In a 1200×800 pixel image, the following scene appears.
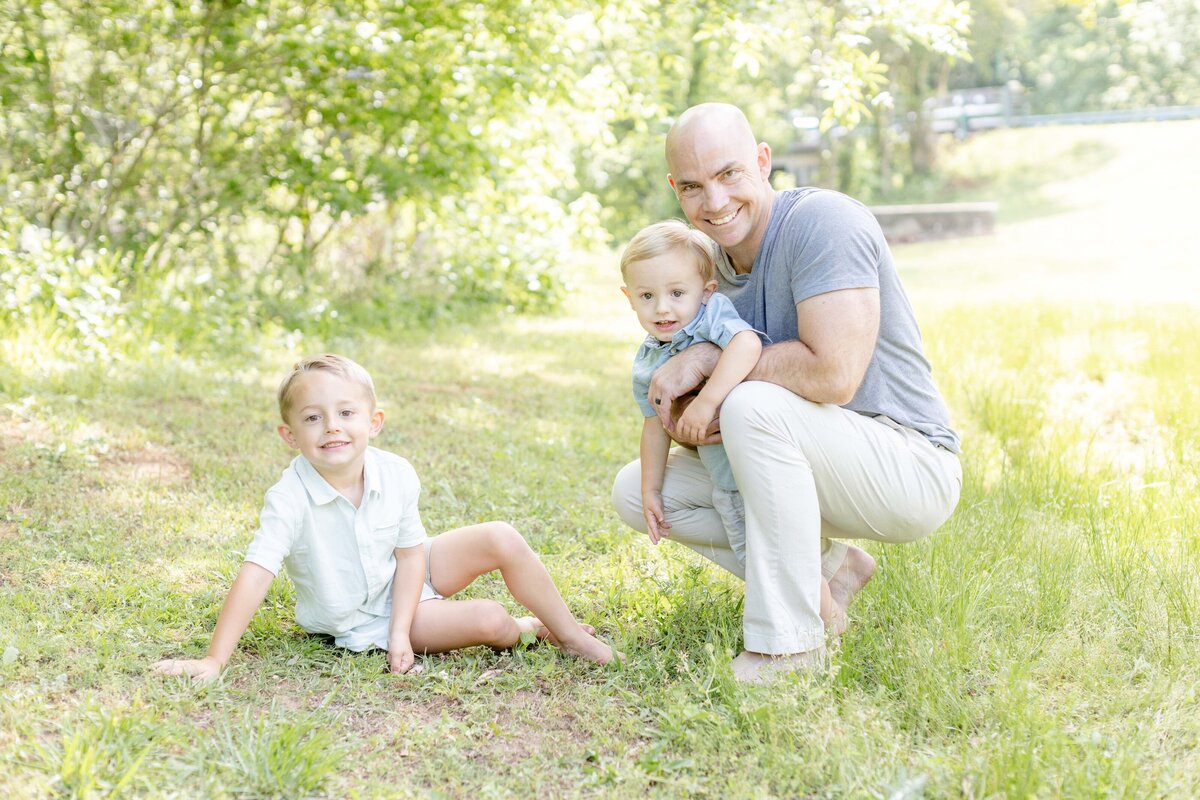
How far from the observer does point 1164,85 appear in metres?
32.5

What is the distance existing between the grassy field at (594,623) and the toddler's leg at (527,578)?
8 cm

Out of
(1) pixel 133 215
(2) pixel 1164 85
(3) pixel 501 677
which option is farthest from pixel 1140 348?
(2) pixel 1164 85

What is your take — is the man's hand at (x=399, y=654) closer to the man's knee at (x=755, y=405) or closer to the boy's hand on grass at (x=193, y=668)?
the boy's hand on grass at (x=193, y=668)

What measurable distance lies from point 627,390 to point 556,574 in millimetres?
3157

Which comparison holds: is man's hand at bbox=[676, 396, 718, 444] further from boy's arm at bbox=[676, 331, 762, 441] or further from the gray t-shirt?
the gray t-shirt

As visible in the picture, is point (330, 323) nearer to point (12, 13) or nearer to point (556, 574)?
point (12, 13)

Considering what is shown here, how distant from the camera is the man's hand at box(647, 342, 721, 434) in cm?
299

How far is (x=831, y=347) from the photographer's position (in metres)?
2.80

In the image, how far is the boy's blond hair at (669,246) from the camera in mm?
3014

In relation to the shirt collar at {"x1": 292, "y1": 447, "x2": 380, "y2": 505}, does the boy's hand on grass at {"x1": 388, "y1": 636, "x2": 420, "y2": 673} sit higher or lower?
lower

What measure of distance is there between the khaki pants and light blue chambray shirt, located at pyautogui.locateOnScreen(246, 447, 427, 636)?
0.92 metres

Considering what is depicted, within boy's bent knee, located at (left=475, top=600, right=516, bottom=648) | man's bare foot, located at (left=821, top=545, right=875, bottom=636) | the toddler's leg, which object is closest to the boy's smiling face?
the toddler's leg

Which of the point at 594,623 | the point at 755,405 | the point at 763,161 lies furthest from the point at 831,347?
the point at 594,623

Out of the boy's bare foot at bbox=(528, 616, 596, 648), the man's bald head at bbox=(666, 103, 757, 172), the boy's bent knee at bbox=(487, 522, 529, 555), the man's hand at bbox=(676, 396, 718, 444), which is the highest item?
the man's bald head at bbox=(666, 103, 757, 172)
